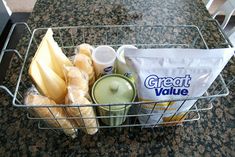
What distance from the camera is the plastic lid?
1.16 ft

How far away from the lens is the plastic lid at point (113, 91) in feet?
1.16

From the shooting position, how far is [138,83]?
0.34 metres

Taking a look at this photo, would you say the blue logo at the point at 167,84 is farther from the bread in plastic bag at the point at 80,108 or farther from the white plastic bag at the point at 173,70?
the bread in plastic bag at the point at 80,108

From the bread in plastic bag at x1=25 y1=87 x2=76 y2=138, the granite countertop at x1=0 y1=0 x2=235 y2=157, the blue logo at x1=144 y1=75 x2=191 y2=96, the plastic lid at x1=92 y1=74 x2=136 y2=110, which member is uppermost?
the blue logo at x1=144 y1=75 x2=191 y2=96

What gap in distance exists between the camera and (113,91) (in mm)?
360

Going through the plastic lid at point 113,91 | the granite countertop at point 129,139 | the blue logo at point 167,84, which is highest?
the blue logo at point 167,84

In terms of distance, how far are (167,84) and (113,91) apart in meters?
0.10

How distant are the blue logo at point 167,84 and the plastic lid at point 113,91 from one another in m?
0.04

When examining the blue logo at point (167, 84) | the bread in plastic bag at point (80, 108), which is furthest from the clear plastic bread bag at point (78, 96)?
the blue logo at point (167, 84)

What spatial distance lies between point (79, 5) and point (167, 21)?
328 millimetres

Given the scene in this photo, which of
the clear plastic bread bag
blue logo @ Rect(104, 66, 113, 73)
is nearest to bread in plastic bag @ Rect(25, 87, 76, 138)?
the clear plastic bread bag

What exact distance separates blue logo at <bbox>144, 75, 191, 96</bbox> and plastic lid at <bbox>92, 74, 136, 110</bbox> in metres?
0.04

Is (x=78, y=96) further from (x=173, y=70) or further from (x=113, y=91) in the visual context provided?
(x=173, y=70)

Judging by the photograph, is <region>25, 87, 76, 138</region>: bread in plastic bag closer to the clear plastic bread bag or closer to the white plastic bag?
the clear plastic bread bag
